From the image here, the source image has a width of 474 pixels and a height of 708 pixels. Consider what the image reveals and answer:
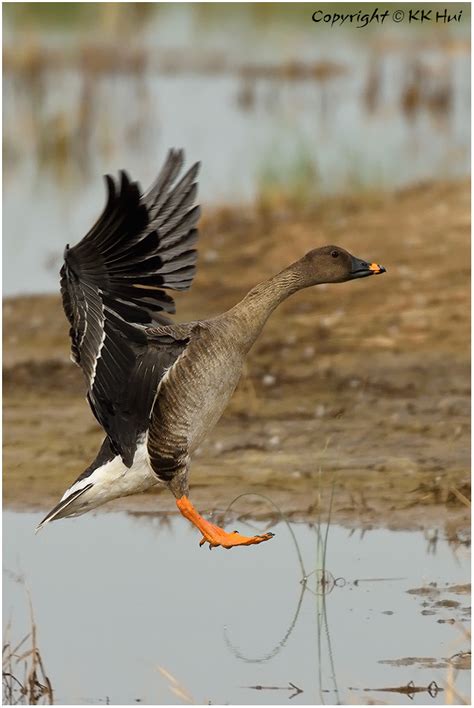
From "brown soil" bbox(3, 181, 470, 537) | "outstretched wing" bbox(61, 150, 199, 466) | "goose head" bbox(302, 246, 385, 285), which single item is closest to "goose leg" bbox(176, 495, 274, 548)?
"outstretched wing" bbox(61, 150, 199, 466)

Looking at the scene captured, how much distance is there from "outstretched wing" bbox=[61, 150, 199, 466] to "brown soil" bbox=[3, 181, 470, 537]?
4.43 ft

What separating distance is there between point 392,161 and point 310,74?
4.40 m

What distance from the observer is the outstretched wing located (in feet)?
20.7

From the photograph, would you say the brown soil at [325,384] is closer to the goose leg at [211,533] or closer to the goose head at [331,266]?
the goose head at [331,266]

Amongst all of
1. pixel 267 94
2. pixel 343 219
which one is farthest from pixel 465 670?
pixel 267 94

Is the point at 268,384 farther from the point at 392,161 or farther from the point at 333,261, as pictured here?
the point at 392,161

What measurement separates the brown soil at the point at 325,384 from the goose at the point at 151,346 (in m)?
1.10

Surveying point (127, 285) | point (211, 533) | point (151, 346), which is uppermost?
point (127, 285)

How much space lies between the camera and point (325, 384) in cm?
1133

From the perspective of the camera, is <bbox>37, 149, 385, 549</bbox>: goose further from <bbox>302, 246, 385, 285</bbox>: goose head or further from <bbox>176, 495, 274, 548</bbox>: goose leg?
<bbox>302, 246, 385, 285</bbox>: goose head

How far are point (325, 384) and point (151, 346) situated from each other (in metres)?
4.57

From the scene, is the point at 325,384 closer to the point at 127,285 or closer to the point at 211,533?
the point at 211,533

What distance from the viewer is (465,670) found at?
6773mm

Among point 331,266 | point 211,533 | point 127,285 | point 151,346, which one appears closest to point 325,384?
point 331,266
